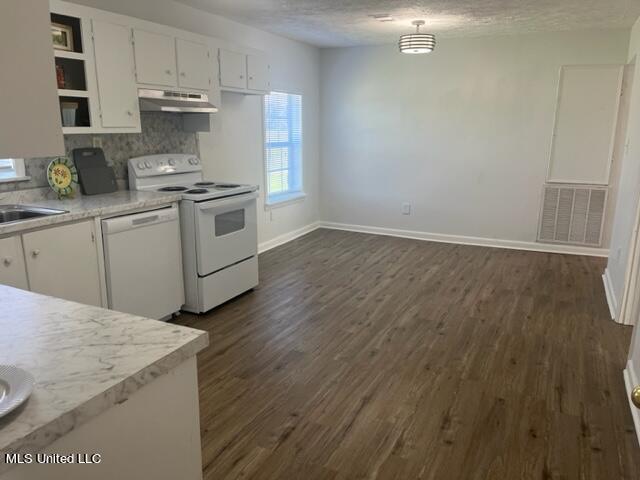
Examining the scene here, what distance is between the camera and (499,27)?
4.93 metres

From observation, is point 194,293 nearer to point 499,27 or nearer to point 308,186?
point 308,186

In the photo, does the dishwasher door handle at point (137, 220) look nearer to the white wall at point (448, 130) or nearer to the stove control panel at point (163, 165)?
the stove control panel at point (163, 165)

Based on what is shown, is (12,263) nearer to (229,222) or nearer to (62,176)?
(62,176)

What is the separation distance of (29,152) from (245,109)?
171 inches

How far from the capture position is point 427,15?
4.36m

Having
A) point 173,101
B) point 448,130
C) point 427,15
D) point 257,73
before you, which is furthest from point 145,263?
point 448,130

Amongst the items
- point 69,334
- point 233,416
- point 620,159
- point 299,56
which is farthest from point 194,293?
point 620,159

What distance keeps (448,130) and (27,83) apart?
18.3 feet

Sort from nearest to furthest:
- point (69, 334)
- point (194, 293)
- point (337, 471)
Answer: point (69, 334) → point (337, 471) → point (194, 293)

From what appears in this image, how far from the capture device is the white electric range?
356 cm

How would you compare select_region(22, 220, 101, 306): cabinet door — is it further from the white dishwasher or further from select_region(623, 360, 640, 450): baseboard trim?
select_region(623, 360, 640, 450): baseboard trim

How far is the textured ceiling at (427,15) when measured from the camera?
394 centimetres

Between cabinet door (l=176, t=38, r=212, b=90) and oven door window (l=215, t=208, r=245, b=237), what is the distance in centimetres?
106

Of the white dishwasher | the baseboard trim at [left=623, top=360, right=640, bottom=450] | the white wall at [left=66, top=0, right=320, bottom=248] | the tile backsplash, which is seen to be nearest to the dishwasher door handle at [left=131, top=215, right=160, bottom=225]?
the white dishwasher
